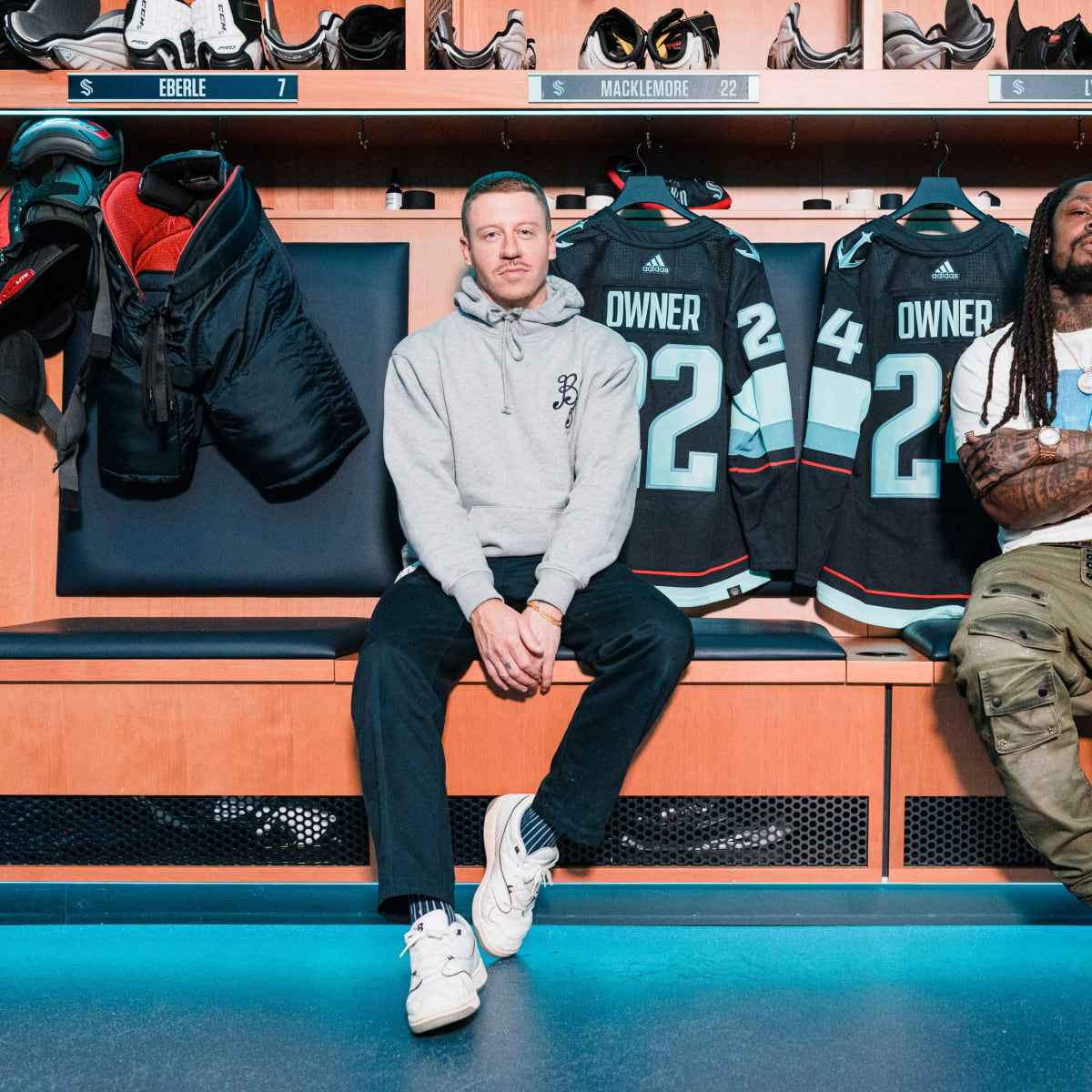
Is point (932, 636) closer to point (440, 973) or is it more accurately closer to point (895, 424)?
point (895, 424)

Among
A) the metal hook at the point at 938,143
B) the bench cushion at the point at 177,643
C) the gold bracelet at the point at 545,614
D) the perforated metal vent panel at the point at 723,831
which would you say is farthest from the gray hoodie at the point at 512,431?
the metal hook at the point at 938,143

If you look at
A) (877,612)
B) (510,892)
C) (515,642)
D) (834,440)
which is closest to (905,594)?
(877,612)

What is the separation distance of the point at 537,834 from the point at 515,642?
284 mm

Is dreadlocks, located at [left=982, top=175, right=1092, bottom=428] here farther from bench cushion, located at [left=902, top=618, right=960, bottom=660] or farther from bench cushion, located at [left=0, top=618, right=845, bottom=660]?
bench cushion, located at [left=0, top=618, right=845, bottom=660]

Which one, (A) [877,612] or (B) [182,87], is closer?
(A) [877,612]

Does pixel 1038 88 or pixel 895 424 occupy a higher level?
pixel 1038 88

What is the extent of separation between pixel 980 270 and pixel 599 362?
0.90 meters

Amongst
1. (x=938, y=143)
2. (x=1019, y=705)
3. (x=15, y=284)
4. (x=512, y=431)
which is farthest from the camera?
(x=938, y=143)

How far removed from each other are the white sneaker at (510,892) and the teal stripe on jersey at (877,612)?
0.87 meters

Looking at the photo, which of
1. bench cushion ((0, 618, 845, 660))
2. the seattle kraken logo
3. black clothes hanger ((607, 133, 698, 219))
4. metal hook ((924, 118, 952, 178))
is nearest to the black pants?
Result: bench cushion ((0, 618, 845, 660))

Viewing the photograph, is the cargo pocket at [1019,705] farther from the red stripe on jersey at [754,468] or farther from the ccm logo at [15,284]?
the ccm logo at [15,284]

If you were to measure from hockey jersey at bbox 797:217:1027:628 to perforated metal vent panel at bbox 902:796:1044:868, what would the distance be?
47cm

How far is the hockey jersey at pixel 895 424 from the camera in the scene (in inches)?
79.9

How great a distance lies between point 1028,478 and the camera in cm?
155
